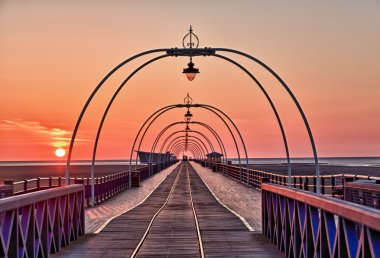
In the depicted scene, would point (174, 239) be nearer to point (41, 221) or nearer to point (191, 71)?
point (41, 221)

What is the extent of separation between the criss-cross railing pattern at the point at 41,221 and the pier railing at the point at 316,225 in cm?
427

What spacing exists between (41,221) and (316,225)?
4673 mm

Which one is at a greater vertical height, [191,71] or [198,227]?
[191,71]

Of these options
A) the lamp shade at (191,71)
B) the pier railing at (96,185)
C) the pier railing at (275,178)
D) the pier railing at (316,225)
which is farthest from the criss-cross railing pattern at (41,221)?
the pier railing at (275,178)

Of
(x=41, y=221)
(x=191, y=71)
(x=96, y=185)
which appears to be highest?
(x=191, y=71)

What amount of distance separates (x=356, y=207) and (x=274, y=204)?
18.6 feet

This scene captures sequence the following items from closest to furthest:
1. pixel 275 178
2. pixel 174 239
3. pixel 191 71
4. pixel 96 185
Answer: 1. pixel 174 239
2. pixel 191 71
3. pixel 96 185
4. pixel 275 178

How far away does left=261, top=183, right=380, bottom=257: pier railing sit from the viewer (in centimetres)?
588

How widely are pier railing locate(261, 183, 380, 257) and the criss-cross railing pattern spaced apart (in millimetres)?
4269

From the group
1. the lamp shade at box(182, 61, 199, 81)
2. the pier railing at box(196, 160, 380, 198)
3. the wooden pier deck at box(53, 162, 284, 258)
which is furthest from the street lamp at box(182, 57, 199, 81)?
the pier railing at box(196, 160, 380, 198)

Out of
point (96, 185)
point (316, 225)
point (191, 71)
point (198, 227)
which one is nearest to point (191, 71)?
point (191, 71)

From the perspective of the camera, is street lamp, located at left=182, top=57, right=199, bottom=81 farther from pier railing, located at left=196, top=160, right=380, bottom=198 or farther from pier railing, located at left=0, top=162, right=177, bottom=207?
pier railing, located at left=196, top=160, right=380, bottom=198

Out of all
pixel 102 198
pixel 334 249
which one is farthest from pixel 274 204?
pixel 102 198

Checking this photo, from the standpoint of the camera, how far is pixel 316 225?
8383 millimetres
